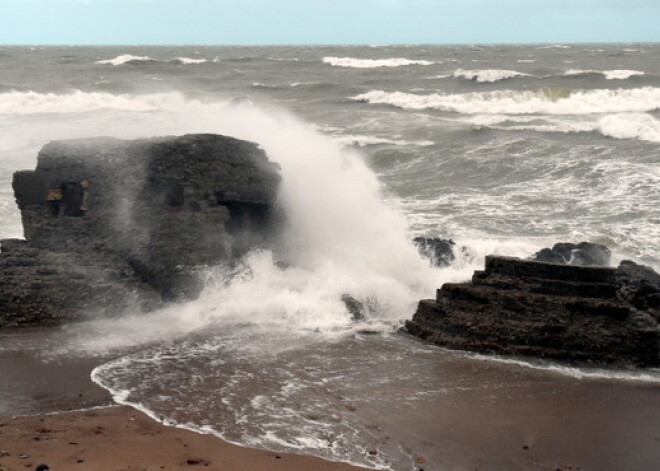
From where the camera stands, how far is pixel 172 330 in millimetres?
8398

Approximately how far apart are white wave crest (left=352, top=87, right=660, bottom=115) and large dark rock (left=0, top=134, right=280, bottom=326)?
24615 millimetres

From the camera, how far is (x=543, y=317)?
7785mm

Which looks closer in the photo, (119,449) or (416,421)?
(119,449)

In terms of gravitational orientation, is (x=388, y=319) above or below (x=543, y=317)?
below

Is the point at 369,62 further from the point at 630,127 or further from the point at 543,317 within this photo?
the point at 543,317

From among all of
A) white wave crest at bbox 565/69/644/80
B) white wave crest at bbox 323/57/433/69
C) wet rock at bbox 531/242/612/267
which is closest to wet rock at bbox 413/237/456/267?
wet rock at bbox 531/242/612/267

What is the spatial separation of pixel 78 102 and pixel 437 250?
29.9 m

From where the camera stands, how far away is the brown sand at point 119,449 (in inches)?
207

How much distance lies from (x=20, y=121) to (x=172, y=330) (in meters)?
22.6

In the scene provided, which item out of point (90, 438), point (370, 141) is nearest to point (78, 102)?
point (370, 141)

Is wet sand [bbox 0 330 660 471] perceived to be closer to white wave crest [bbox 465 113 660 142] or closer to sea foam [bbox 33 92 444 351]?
sea foam [bbox 33 92 444 351]

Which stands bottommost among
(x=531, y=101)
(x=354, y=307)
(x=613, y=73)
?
(x=354, y=307)

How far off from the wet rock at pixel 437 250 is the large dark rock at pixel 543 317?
2.39m

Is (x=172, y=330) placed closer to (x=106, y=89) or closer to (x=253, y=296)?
(x=253, y=296)
